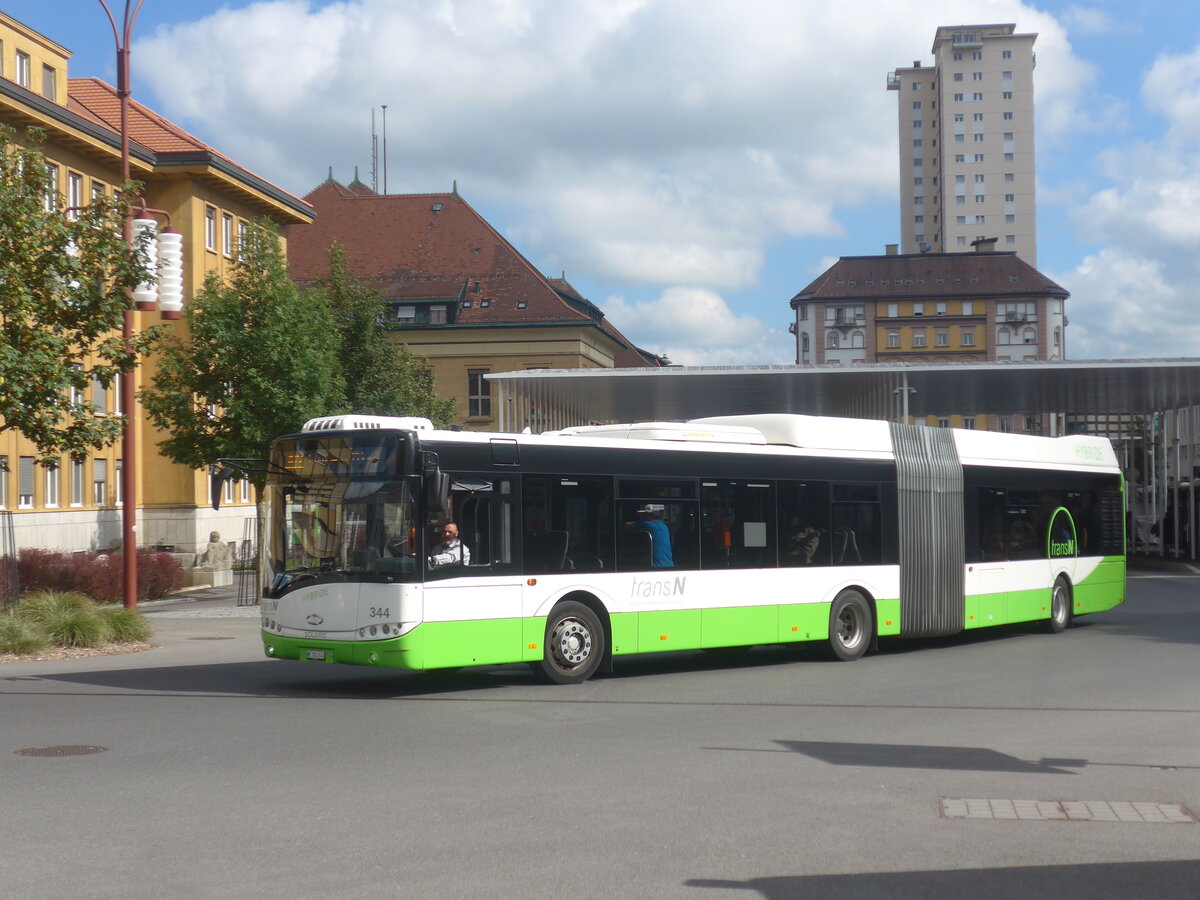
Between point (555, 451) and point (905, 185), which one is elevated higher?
point (905, 185)

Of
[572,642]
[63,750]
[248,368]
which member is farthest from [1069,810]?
[248,368]

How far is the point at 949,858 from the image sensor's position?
7.03 m

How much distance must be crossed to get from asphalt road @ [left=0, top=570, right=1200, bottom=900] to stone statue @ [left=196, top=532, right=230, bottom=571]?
92.1 feet

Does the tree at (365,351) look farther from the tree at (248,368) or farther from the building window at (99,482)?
the building window at (99,482)

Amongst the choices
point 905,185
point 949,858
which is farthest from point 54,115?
point 905,185

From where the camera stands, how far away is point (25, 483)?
4091cm

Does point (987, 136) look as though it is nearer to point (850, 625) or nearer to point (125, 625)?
point (850, 625)

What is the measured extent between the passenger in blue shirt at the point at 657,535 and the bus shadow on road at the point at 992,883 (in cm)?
923

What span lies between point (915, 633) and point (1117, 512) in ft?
22.8

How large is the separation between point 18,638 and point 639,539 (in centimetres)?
831

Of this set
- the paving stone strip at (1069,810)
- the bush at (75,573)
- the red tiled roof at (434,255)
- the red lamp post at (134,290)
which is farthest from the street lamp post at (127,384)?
the red tiled roof at (434,255)

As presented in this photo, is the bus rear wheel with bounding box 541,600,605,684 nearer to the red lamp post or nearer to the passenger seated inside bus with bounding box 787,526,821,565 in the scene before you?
the passenger seated inside bus with bounding box 787,526,821,565

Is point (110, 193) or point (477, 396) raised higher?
point (110, 193)

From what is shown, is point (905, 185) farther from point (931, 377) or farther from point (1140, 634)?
point (1140, 634)
